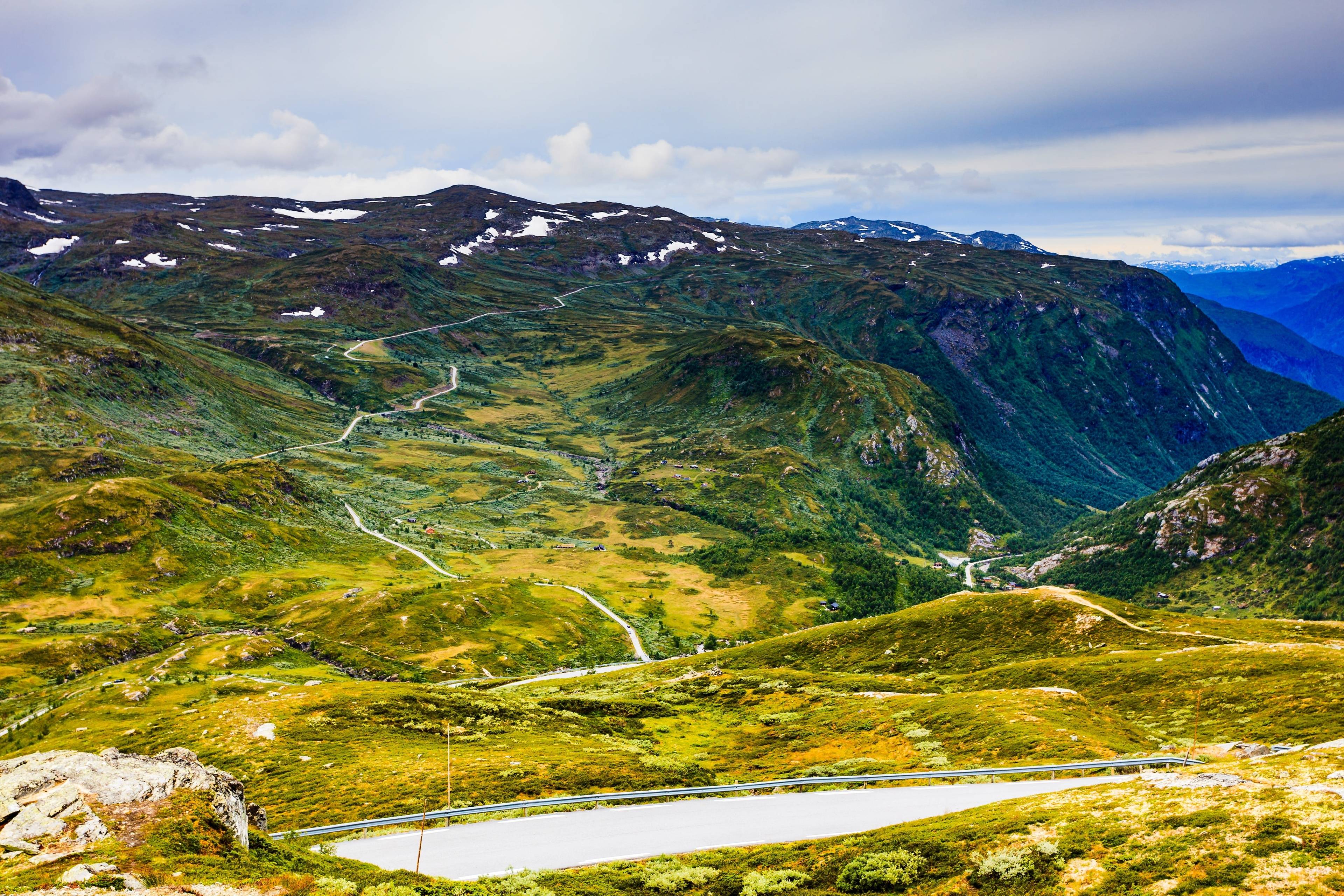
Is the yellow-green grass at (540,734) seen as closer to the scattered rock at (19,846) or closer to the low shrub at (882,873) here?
the low shrub at (882,873)

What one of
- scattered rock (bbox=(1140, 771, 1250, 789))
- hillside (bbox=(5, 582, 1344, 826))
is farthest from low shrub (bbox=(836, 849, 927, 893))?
Answer: hillside (bbox=(5, 582, 1344, 826))

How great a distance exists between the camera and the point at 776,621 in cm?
19488

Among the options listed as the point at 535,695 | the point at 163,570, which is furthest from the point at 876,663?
the point at 163,570

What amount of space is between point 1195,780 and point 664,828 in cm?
2833

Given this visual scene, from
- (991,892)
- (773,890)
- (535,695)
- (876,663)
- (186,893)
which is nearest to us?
(186,893)

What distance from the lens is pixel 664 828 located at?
4131 cm

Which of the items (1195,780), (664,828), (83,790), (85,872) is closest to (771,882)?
(664,828)

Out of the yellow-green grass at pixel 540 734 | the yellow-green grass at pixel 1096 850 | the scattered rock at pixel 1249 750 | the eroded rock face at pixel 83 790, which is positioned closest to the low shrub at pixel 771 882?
the yellow-green grass at pixel 1096 850

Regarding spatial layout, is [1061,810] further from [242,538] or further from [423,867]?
[242,538]

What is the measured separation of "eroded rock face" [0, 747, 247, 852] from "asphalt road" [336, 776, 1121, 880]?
954 centimetres

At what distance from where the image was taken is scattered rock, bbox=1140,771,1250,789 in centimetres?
3145

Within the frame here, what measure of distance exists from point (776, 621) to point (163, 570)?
15593 cm

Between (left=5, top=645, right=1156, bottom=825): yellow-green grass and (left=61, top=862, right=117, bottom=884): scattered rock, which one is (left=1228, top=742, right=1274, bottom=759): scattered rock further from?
(left=61, top=862, right=117, bottom=884): scattered rock

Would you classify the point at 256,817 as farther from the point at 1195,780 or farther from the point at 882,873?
the point at 1195,780
